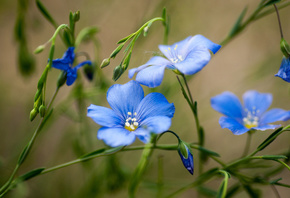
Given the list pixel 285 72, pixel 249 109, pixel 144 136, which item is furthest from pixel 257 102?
pixel 144 136

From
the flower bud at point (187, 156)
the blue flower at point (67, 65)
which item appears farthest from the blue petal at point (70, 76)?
the flower bud at point (187, 156)

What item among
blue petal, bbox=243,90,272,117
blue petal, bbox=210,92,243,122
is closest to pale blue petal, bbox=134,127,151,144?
blue petal, bbox=210,92,243,122

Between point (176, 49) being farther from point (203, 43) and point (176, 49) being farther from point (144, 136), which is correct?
point (144, 136)

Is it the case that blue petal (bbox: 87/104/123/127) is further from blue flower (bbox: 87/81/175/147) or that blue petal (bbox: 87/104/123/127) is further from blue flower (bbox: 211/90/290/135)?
blue flower (bbox: 211/90/290/135)

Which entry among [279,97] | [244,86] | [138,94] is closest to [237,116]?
[138,94]

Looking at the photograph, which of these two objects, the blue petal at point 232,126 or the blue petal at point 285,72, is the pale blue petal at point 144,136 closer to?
the blue petal at point 232,126

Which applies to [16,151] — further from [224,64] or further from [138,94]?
[224,64]
